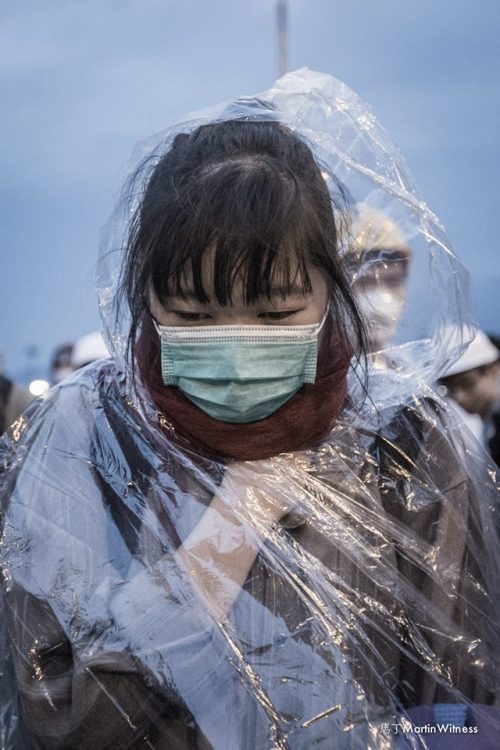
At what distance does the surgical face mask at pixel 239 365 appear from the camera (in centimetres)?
157

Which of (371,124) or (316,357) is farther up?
(371,124)

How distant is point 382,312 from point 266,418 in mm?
357

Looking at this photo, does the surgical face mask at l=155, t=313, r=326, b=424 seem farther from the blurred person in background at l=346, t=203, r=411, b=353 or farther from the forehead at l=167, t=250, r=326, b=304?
the blurred person in background at l=346, t=203, r=411, b=353

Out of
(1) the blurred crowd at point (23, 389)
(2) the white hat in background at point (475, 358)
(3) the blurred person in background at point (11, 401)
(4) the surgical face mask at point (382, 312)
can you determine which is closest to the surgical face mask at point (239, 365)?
(4) the surgical face mask at point (382, 312)

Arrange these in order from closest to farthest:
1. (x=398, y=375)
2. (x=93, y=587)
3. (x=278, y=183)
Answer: (x=93, y=587) < (x=278, y=183) < (x=398, y=375)

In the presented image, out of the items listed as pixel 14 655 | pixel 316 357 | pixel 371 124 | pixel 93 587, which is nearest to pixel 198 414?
pixel 316 357

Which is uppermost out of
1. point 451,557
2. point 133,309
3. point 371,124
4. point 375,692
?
point 371,124

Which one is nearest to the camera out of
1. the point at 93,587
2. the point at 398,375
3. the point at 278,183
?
the point at 93,587

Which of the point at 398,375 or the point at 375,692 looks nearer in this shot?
the point at 375,692

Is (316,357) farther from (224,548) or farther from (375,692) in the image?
(375,692)

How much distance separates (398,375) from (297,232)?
1.34 feet

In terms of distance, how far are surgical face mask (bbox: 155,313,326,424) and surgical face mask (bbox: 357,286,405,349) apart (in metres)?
0.18

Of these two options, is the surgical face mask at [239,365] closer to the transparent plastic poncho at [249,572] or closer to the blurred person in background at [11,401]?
the transparent plastic poncho at [249,572]

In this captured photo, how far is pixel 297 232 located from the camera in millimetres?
1565
